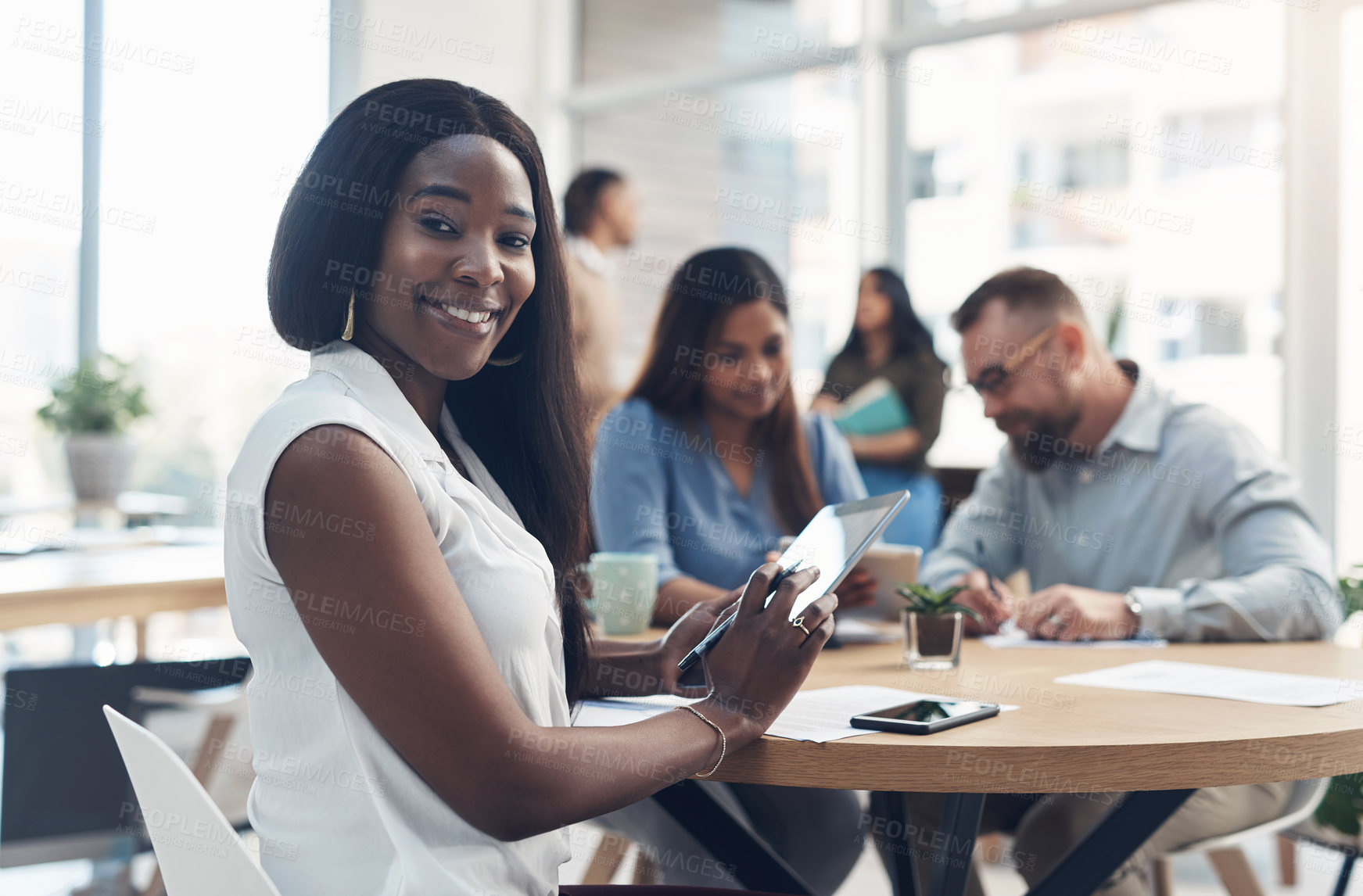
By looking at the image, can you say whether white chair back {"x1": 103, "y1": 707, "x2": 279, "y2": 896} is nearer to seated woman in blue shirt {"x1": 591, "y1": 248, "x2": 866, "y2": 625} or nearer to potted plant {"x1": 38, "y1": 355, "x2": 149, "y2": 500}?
seated woman in blue shirt {"x1": 591, "y1": 248, "x2": 866, "y2": 625}

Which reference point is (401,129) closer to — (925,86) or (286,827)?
(286,827)

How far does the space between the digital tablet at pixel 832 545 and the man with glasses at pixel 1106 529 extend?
2.07 feet

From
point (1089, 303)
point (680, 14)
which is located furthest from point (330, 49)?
point (1089, 303)

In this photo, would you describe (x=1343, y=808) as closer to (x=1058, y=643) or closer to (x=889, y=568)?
(x=1058, y=643)

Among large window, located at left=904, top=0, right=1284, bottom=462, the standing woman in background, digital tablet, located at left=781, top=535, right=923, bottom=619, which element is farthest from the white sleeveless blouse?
large window, located at left=904, top=0, right=1284, bottom=462

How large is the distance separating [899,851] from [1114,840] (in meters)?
0.36

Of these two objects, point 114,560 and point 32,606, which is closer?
point 32,606

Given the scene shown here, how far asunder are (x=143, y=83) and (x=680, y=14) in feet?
8.14

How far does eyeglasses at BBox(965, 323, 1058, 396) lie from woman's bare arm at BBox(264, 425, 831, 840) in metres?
1.43

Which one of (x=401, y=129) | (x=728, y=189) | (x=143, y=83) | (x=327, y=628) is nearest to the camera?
(x=327, y=628)

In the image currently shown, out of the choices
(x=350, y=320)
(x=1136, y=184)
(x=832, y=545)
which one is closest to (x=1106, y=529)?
(x=832, y=545)

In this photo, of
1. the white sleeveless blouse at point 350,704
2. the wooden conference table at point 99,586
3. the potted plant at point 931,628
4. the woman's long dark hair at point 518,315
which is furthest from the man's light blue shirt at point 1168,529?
the wooden conference table at point 99,586

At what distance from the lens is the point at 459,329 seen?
120cm

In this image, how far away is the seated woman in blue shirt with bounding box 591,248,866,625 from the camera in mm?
2223
